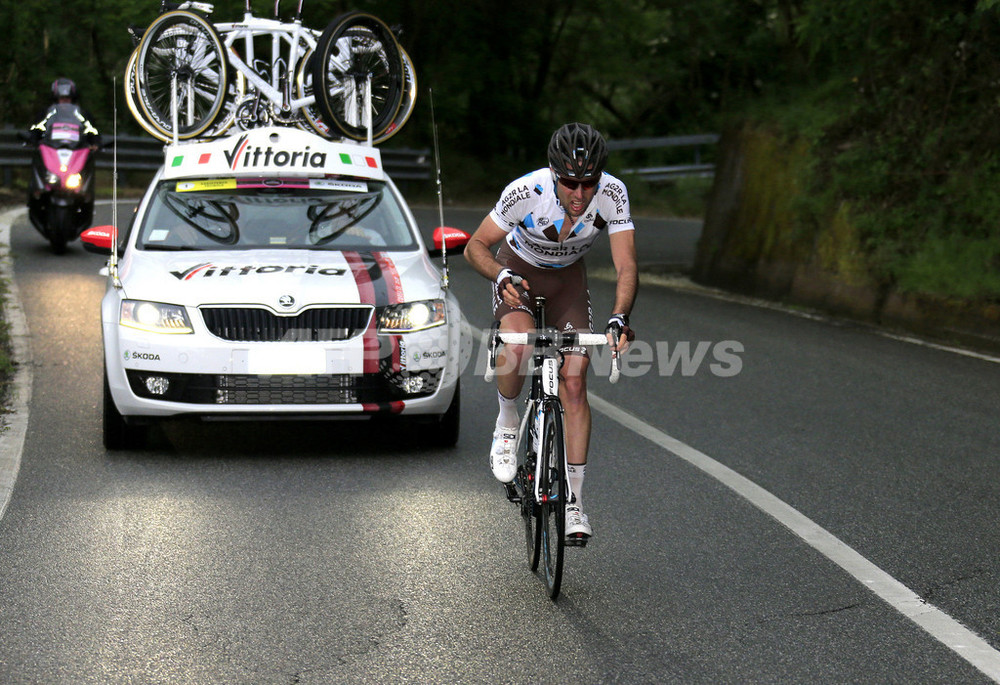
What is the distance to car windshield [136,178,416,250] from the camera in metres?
9.04

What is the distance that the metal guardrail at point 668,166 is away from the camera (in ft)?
Result: 122

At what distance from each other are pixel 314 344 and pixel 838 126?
1057 cm

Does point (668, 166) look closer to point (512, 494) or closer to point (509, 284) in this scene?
point (512, 494)

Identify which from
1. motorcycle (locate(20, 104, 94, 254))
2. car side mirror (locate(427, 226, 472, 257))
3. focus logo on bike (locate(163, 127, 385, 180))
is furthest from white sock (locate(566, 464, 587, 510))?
motorcycle (locate(20, 104, 94, 254))

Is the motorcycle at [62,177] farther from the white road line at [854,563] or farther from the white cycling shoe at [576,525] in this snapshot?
the white cycling shoe at [576,525]

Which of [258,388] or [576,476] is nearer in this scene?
[576,476]

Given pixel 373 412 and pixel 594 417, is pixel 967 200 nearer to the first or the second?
pixel 594 417

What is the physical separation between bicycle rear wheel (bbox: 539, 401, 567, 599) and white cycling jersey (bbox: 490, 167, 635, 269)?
32.2 inches

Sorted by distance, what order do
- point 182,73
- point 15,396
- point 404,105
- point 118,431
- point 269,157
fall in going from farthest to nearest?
point 404,105
point 182,73
point 15,396
point 269,157
point 118,431

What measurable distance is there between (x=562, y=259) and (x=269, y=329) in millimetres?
2316

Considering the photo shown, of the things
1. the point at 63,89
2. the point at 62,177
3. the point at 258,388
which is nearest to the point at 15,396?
the point at 258,388

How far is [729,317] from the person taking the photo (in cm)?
1537

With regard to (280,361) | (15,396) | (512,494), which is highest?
(280,361)

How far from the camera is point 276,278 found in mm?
8258
